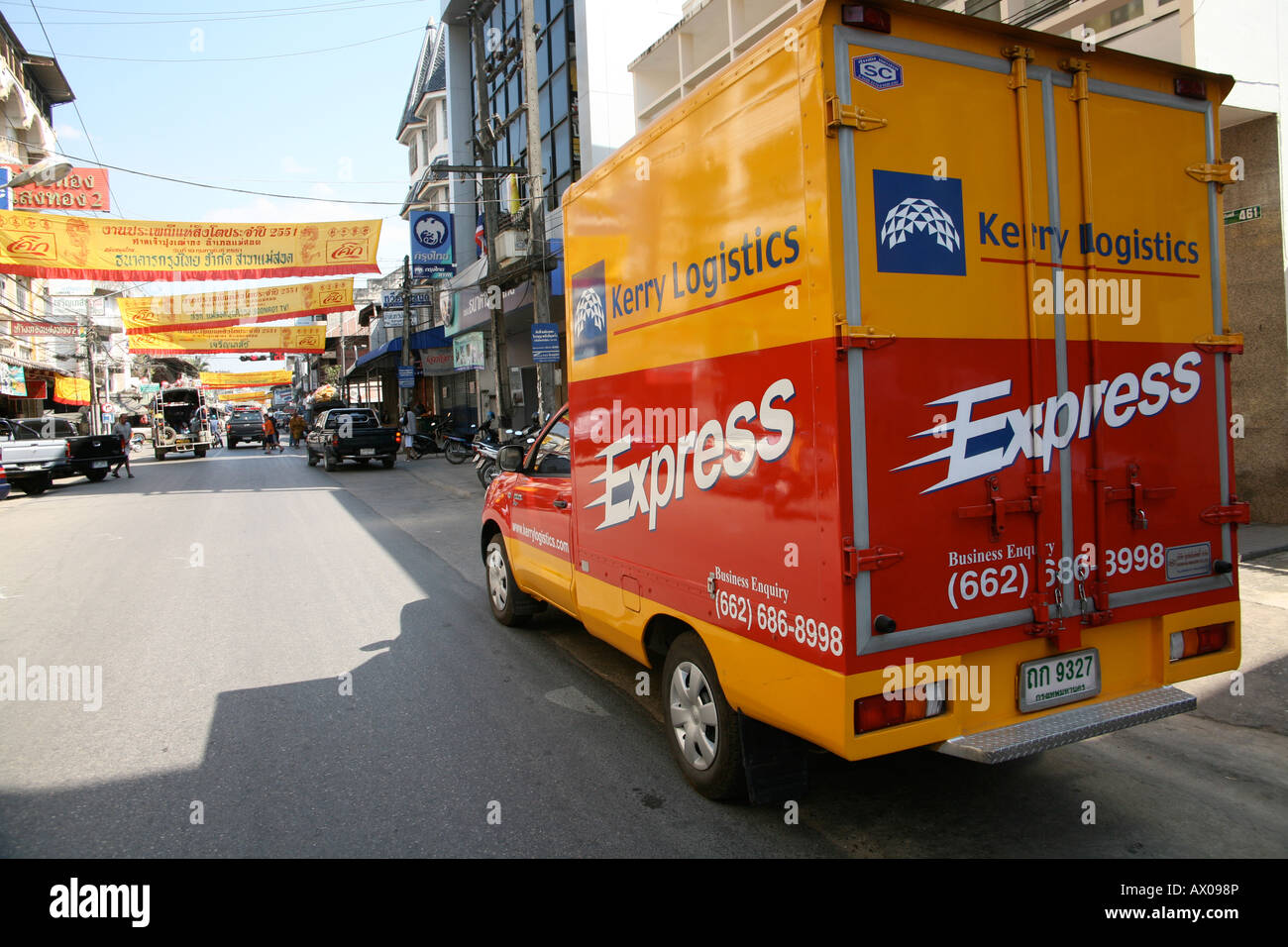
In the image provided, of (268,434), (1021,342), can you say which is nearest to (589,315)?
(1021,342)

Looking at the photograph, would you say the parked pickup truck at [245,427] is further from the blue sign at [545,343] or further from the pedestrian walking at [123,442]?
the blue sign at [545,343]

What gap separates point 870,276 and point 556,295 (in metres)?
16.8

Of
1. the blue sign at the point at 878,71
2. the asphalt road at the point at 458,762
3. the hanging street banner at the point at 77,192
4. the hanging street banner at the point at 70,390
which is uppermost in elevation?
the hanging street banner at the point at 77,192

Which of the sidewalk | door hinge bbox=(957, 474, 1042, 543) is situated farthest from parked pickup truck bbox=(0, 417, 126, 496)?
the sidewalk

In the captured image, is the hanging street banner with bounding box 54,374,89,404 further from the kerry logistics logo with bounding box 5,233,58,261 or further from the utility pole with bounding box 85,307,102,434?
the kerry logistics logo with bounding box 5,233,58,261

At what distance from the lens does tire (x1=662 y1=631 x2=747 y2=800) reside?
3584 mm

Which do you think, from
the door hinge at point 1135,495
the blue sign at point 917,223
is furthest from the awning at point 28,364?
the door hinge at point 1135,495

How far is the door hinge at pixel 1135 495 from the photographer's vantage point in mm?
3428

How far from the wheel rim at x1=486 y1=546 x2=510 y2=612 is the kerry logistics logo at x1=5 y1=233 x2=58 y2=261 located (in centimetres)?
1602

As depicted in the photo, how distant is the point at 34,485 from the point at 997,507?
73.5 feet

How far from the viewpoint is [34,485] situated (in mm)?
19188

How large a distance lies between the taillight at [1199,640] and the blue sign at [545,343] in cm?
1198
